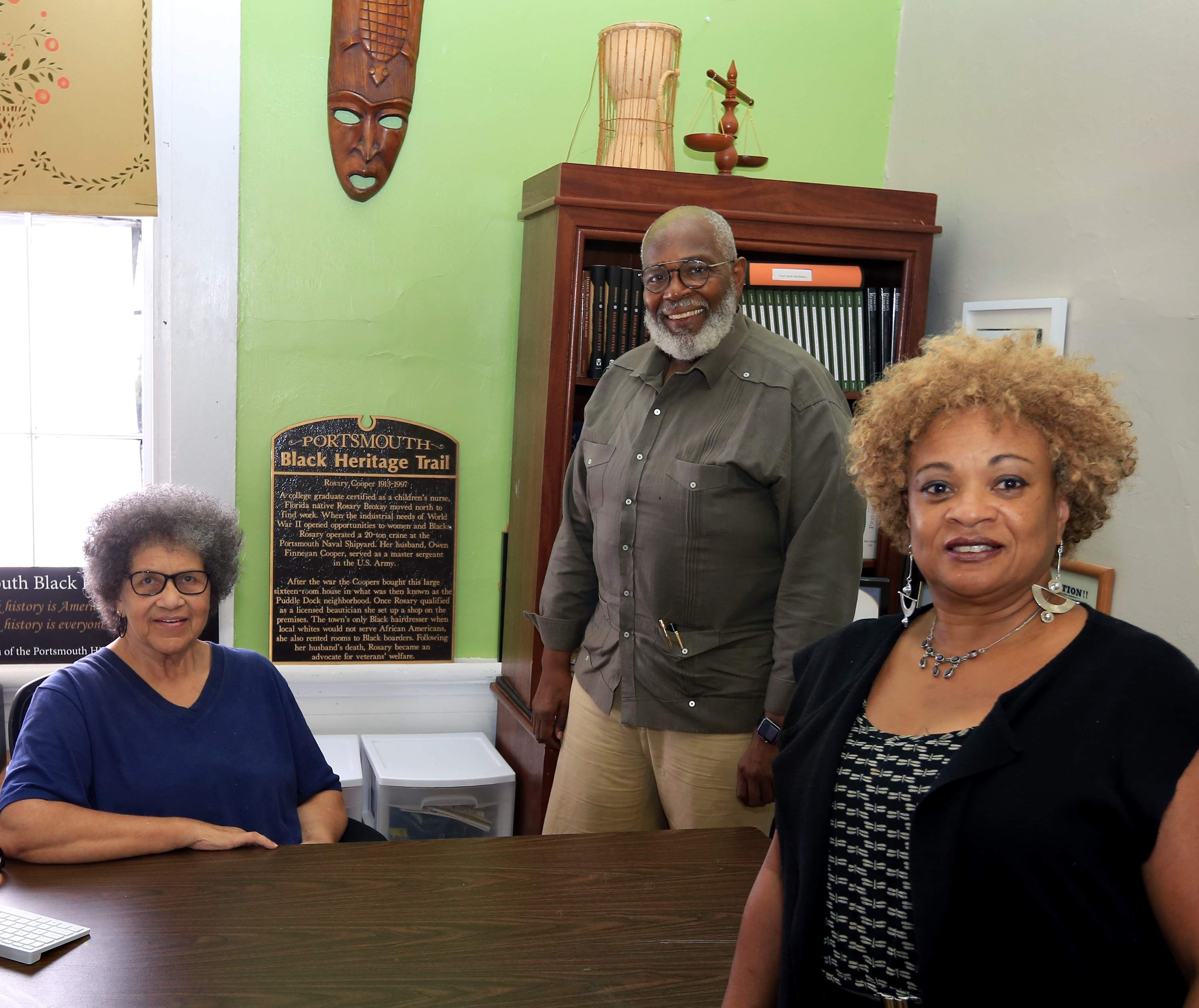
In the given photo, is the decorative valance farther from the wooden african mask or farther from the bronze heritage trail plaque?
the bronze heritage trail plaque

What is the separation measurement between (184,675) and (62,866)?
0.40 meters

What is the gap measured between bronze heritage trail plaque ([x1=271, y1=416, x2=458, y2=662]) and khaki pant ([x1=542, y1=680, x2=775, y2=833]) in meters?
0.94

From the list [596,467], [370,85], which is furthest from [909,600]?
[370,85]

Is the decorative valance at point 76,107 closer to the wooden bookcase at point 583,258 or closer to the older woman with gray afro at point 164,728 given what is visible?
the wooden bookcase at point 583,258

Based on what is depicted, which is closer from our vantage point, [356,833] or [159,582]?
[159,582]

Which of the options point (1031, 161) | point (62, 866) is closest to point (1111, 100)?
point (1031, 161)

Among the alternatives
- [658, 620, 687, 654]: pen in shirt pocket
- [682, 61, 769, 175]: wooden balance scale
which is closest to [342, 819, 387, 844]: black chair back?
[658, 620, 687, 654]: pen in shirt pocket

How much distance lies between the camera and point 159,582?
6.18 feet

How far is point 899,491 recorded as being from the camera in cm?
130

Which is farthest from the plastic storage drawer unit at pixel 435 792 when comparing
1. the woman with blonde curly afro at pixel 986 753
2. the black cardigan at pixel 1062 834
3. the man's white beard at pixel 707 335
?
the black cardigan at pixel 1062 834

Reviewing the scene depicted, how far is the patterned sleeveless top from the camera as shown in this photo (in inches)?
43.4

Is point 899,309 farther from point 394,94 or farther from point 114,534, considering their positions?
point 114,534

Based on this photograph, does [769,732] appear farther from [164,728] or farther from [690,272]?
[164,728]

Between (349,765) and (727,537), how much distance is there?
1336 mm
